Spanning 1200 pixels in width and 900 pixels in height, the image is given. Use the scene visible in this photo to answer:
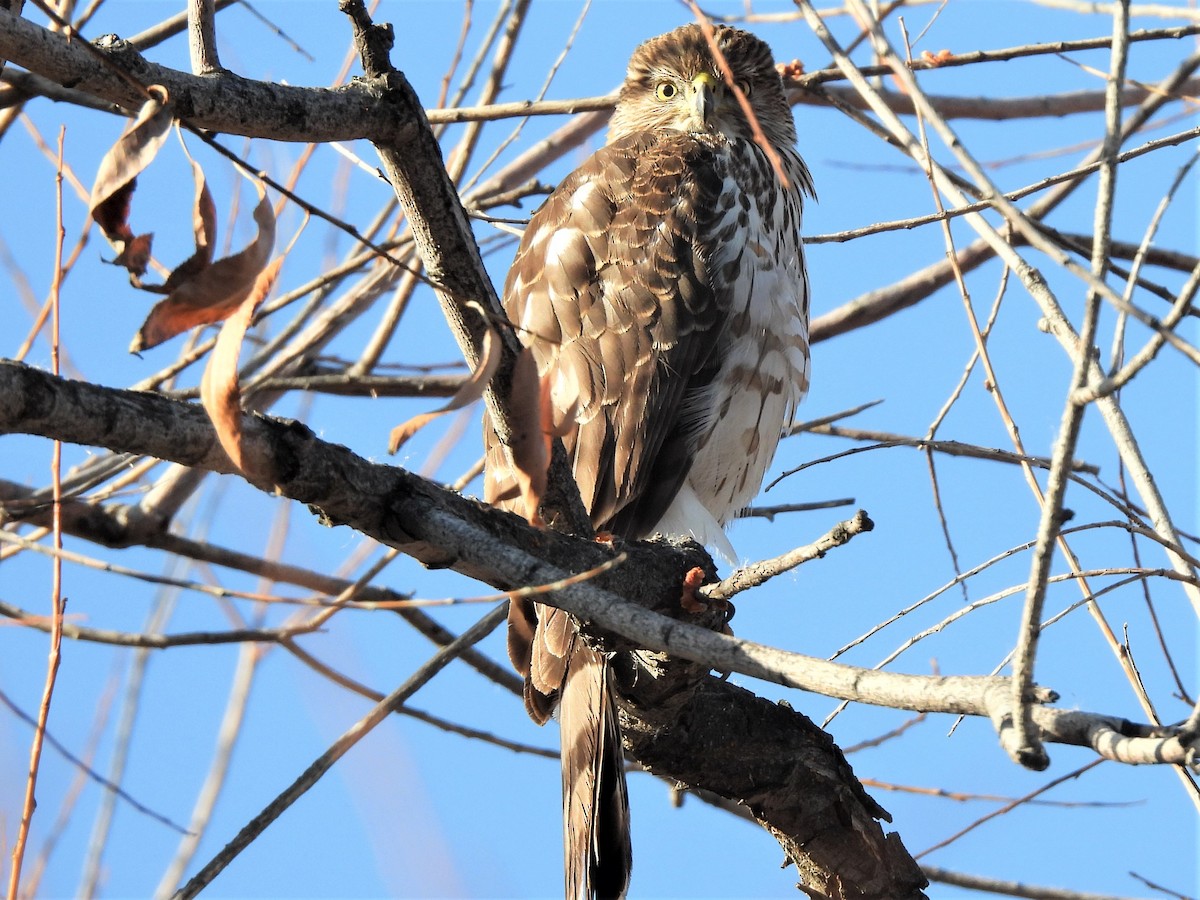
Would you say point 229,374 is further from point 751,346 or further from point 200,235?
point 751,346

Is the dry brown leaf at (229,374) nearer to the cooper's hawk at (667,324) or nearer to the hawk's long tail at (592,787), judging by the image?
the hawk's long tail at (592,787)

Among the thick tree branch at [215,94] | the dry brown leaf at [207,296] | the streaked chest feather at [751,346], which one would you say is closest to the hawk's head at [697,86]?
the streaked chest feather at [751,346]

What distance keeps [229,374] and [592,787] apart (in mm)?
1999

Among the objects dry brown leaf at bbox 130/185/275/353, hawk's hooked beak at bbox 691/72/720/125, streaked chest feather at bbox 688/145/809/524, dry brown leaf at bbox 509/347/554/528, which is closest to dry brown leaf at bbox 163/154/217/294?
dry brown leaf at bbox 130/185/275/353

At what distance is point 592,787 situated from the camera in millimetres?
3264

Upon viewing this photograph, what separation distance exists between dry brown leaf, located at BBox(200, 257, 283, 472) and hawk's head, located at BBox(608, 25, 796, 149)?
3.18 m

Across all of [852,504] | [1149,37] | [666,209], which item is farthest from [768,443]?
[1149,37]

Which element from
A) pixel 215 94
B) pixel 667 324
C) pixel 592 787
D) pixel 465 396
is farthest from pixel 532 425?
pixel 667 324

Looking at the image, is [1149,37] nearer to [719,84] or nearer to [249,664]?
[719,84]

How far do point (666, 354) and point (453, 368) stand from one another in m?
0.98

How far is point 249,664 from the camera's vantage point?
3.85 m

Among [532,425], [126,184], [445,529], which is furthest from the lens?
[445,529]

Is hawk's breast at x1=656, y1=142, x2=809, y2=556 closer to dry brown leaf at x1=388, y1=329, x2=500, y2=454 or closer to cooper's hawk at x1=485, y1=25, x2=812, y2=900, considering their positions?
cooper's hawk at x1=485, y1=25, x2=812, y2=900

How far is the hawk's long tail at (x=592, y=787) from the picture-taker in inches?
126
